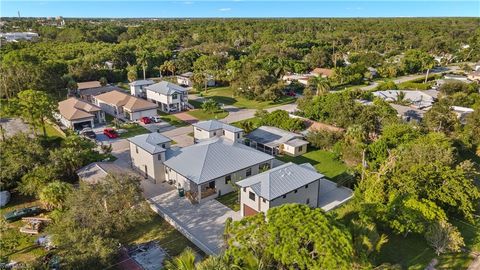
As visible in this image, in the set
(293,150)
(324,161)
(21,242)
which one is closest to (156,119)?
(293,150)

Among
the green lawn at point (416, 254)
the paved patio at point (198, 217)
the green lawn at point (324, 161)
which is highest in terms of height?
the green lawn at point (324, 161)

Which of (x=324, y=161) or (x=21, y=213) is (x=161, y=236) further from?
(x=324, y=161)

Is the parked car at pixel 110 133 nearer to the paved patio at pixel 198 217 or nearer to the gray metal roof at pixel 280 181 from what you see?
the paved patio at pixel 198 217

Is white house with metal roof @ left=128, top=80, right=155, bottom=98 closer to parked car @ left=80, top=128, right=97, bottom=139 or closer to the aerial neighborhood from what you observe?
the aerial neighborhood

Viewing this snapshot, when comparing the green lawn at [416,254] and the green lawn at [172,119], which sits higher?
the green lawn at [172,119]

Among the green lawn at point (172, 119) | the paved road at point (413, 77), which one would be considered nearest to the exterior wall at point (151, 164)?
the green lawn at point (172, 119)

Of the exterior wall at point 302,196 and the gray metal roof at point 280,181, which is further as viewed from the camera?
the exterior wall at point 302,196

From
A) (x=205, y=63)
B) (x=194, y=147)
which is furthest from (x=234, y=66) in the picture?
(x=194, y=147)
